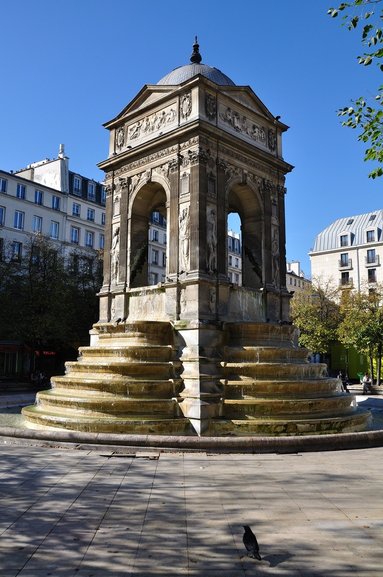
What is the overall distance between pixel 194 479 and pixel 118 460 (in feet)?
6.87

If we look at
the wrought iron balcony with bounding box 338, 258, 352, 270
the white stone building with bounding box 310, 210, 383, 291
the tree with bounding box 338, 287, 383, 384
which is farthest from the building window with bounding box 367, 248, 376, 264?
the tree with bounding box 338, 287, 383, 384

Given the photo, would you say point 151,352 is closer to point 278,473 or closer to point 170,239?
point 170,239

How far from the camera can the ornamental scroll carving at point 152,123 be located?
54.9 ft

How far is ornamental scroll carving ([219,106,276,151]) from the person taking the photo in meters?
16.8

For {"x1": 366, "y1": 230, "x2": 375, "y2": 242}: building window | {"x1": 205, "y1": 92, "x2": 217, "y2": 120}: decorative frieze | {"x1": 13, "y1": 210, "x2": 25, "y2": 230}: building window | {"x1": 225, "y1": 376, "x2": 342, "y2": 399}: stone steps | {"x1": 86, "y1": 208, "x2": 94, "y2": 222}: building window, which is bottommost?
{"x1": 225, "y1": 376, "x2": 342, "y2": 399}: stone steps

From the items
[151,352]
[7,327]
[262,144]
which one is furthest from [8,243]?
[151,352]

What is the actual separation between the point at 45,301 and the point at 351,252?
137 ft

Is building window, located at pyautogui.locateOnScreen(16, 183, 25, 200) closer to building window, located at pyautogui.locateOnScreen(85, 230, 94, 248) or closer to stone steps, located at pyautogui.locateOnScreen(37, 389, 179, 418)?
building window, located at pyautogui.locateOnScreen(85, 230, 94, 248)

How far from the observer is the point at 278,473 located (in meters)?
8.65

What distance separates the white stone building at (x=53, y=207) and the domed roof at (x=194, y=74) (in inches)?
1154

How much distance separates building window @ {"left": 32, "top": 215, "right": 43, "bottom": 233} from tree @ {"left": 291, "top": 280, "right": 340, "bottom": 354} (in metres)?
26.5

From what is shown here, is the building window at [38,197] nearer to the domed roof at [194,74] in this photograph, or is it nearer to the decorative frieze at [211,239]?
the domed roof at [194,74]

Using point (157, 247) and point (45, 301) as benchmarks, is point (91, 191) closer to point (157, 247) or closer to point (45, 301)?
point (157, 247)

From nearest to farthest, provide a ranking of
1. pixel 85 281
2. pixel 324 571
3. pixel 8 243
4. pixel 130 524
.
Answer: pixel 324 571
pixel 130 524
pixel 85 281
pixel 8 243
